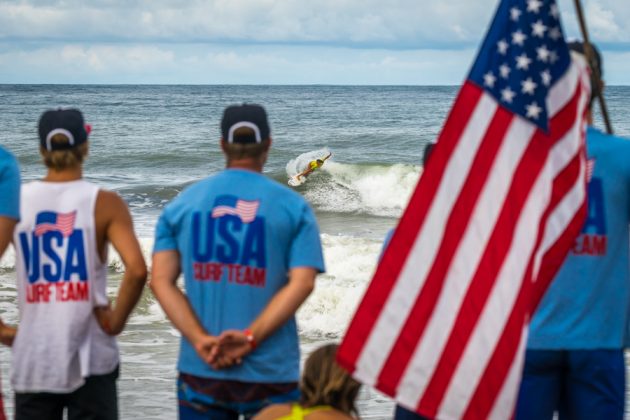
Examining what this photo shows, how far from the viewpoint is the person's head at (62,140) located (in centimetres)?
395

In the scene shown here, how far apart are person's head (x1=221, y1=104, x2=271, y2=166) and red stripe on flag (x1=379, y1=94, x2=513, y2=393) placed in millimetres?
787

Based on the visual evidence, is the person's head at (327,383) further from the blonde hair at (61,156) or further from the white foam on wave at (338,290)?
the white foam on wave at (338,290)

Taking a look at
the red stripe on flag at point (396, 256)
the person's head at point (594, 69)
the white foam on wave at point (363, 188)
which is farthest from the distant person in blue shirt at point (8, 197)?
the white foam on wave at point (363, 188)

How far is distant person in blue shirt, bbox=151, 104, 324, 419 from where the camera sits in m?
3.72

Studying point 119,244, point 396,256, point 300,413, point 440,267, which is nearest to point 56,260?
point 119,244

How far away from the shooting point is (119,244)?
12.9ft

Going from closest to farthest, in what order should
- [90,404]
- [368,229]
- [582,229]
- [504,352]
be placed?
[504,352] → [582,229] → [90,404] → [368,229]

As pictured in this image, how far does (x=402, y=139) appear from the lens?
127 feet

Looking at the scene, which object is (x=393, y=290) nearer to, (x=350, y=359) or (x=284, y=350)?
(x=350, y=359)

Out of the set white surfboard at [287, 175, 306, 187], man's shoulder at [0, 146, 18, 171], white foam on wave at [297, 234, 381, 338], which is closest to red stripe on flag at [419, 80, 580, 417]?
A: man's shoulder at [0, 146, 18, 171]

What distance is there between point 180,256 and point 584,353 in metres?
1.32

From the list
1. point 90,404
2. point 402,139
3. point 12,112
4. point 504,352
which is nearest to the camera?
point 504,352

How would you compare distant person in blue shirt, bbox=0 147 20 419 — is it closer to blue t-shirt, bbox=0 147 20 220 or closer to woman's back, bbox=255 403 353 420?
blue t-shirt, bbox=0 147 20 220

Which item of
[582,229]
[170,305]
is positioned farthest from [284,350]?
[582,229]
